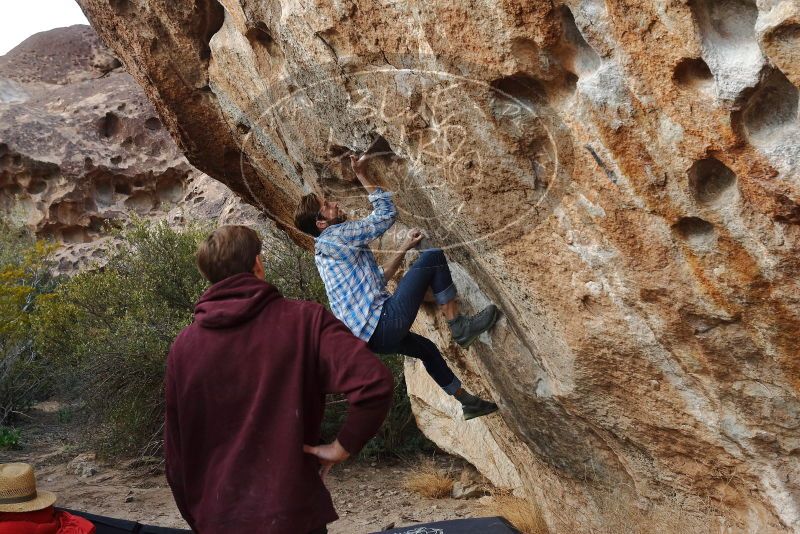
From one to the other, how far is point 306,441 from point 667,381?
58.9 inches

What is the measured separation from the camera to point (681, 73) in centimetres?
220

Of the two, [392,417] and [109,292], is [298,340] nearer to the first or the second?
[392,417]

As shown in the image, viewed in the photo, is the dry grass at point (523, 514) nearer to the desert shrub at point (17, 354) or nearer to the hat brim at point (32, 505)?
the hat brim at point (32, 505)

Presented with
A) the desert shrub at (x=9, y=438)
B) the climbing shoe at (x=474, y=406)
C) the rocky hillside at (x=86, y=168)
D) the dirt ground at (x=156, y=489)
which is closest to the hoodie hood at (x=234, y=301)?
the climbing shoe at (x=474, y=406)

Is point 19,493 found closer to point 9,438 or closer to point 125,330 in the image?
point 125,330

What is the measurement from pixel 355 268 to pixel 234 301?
1.45m

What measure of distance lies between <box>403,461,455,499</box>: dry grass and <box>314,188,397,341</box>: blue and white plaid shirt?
309 centimetres

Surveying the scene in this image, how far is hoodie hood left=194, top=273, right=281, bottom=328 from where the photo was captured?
2.04 metres

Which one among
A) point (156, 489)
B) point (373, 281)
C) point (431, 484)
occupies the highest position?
point (373, 281)

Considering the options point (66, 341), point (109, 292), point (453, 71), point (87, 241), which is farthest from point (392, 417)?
point (87, 241)

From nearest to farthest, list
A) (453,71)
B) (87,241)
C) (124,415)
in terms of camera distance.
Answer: (453,71)
(124,415)
(87,241)

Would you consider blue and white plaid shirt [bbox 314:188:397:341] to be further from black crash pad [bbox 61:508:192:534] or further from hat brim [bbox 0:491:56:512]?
hat brim [bbox 0:491:56:512]

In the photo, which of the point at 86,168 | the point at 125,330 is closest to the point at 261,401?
the point at 125,330

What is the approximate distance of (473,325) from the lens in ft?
12.2
